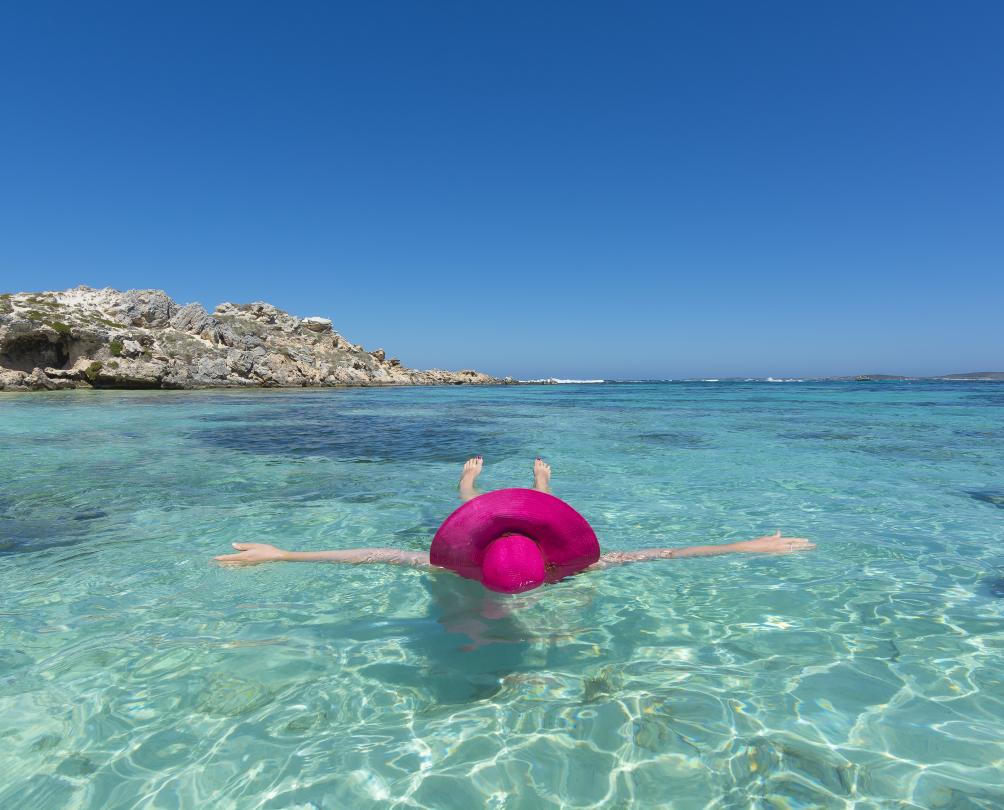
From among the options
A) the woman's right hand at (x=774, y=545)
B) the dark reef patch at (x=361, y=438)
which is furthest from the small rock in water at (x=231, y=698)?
the dark reef patch at (x=361, y=438)

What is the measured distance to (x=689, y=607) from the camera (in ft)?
14.1

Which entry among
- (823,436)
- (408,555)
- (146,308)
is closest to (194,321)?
(146,308)

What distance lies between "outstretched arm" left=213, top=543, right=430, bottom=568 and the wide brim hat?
556 millimetres

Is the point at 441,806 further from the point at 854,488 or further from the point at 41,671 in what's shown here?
the point at 854,488

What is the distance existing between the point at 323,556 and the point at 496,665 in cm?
231

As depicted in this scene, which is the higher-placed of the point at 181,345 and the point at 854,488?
the point at 181,345

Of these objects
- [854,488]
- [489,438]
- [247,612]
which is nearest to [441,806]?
[247,612]

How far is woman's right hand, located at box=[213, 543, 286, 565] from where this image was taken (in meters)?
5.07

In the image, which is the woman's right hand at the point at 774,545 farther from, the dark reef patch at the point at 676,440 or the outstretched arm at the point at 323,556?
the dark reef patch at the point at 676,440

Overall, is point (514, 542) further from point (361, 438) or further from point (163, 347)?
point (163, 347)

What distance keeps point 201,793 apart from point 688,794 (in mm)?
2190

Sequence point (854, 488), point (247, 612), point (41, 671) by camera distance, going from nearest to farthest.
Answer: point (41, 671), point (247, 612), point (854, 488)

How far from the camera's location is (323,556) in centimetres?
499

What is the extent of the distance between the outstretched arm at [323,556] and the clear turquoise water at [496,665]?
0.12m
